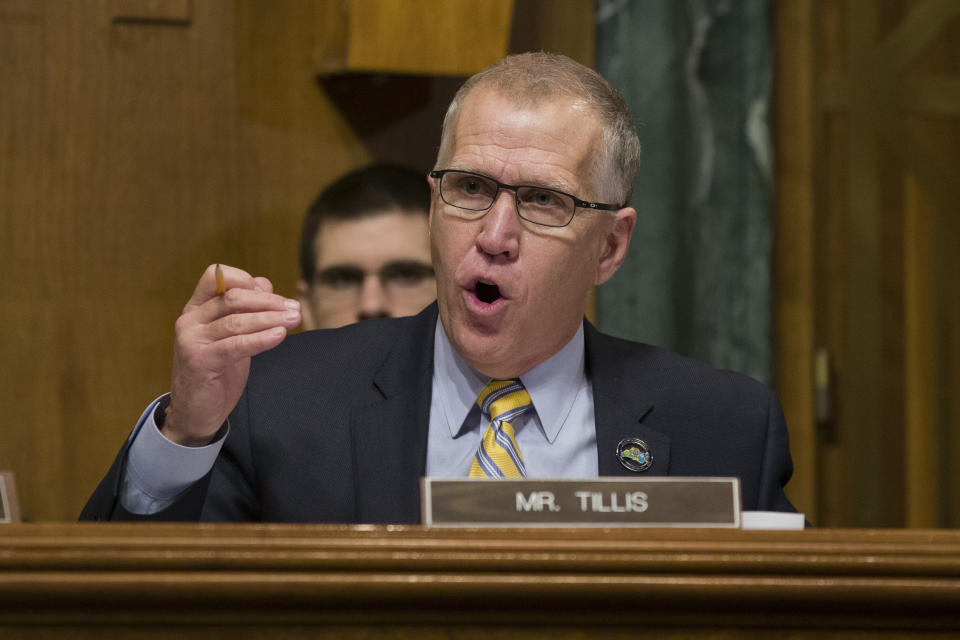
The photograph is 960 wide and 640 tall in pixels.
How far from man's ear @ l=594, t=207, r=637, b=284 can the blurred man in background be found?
2.42 feet

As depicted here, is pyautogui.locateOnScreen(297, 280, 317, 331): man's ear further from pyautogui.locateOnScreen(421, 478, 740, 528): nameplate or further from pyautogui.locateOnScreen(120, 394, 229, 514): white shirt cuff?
pyautogui.locateOnScreen(421, 478, 740, 528): nameplate

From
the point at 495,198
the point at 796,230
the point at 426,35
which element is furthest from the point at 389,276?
the point at 796,230

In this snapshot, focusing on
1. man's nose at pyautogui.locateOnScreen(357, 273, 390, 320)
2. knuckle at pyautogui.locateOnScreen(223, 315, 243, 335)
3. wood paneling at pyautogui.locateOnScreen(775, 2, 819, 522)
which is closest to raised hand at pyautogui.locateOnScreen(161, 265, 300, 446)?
knuckle at pyautogui.locateOnScreen(223, 315, 243, 335)

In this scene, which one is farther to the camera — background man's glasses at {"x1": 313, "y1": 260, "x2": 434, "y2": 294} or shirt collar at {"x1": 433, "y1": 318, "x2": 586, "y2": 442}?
background man's glasses at {"x1": 313, "y1": 260, "x2": 434, "y2": 294}

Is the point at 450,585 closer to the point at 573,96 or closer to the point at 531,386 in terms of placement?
the point at 531,386

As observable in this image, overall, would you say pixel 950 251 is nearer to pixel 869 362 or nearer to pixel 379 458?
pixel 869 362

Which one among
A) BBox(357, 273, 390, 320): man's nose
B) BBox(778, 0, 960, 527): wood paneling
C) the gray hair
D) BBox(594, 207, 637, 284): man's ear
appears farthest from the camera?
BBox(778, 0, 960, 527): wood paneling

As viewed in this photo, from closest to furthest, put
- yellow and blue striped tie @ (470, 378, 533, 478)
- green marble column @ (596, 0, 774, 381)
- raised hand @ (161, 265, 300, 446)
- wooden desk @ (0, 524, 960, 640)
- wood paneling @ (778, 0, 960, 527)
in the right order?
wooden desk @ (0, 524, 960, 640)
raised hand @ (161, 265, 300, 446)
yellow and blue striped tie @ (470, 378, 533, 478)
green marble column @ (596, 0, 774, 381)
wood paneling @ (778, 0, 960, 527)

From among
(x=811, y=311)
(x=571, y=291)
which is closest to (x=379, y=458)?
(x=571, y=291)

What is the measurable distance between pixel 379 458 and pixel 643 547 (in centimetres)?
67

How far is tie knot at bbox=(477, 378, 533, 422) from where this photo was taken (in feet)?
4.94

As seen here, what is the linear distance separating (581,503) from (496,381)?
589 mm

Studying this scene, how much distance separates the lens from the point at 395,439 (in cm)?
147

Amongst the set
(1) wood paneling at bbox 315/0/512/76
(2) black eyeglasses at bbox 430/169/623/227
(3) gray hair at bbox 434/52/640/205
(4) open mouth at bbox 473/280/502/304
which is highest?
(1) wood paneling at bbox 315/0/512/76
